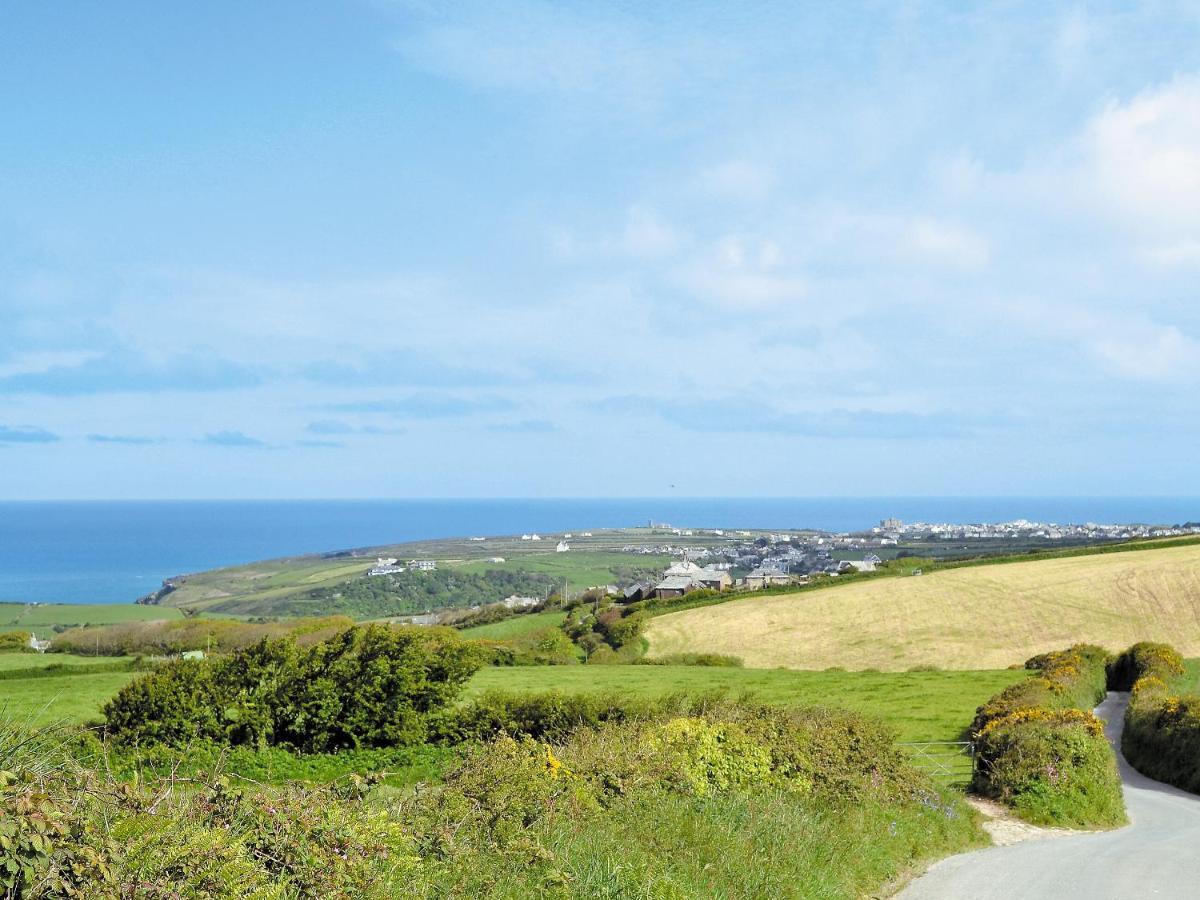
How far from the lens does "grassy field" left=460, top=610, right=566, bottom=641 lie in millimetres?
60103

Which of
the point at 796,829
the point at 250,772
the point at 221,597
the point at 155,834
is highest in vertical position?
the point at 155,834

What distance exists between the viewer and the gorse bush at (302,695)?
17.8 metres

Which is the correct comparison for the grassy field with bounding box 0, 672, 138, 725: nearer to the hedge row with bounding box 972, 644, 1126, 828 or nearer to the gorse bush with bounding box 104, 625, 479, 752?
the gorse bush with bounding box 104, 625, 479, 752

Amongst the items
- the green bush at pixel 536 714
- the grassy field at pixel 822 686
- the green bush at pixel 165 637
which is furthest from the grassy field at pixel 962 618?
the green bush at pixel 536 714

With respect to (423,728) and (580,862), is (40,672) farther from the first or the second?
(580,862)

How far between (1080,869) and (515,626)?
55727 mm

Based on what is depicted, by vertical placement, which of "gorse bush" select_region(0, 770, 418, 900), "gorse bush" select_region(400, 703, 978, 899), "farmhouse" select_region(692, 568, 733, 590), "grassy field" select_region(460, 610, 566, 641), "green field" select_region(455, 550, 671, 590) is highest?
"gorse bush" select_region(0, 770, 418, 900)

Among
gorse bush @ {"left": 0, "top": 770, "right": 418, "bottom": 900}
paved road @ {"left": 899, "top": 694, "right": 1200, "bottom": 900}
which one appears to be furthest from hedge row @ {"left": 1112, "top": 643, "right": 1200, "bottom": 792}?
gorse bush @ {"left": 0, "top": 770, "right": 418, "bottom": 900}

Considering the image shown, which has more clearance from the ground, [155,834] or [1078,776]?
[155,834]

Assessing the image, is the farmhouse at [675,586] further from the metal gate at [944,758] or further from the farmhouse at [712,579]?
the metal gate at [944,758]

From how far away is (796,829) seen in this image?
9.34 metres

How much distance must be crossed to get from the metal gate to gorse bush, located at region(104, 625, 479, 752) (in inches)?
386

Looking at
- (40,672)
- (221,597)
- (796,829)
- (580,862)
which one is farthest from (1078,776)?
(221,597)

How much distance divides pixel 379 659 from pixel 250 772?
342 cm
